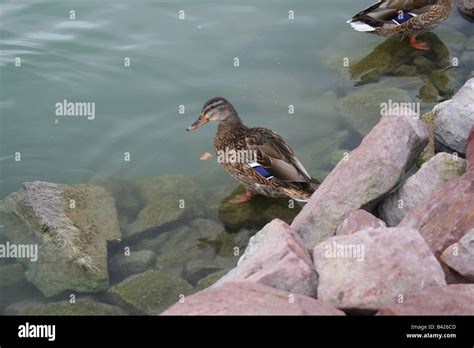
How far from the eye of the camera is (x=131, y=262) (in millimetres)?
7340

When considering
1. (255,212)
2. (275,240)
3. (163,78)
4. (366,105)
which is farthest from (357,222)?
(163,78)

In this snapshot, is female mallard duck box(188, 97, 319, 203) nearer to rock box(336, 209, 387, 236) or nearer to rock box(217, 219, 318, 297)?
rock box(336, 209, 387, 236)

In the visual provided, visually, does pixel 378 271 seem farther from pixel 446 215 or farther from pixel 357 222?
pixel 446 215

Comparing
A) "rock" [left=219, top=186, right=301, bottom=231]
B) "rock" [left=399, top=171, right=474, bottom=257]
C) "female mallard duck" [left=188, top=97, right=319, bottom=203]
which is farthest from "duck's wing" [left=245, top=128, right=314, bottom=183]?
"rock" [left=399, top=171, right=474, bottom=257]

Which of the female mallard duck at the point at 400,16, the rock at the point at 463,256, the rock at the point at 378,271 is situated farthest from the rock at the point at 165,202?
the female mallard duck at the point at 400,16

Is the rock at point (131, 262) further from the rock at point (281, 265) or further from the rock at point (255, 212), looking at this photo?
the rock at point (281, 265)

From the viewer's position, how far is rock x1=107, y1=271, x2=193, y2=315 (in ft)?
22.2

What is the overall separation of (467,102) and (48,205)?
174 inches

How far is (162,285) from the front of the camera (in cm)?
697

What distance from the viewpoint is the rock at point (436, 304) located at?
4.96m

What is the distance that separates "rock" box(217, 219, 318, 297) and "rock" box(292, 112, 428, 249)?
2.54 feet

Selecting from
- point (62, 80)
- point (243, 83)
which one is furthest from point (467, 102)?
point (62, 80)

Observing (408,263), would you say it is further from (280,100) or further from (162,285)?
(280,100)

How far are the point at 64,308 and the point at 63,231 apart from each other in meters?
0.83
